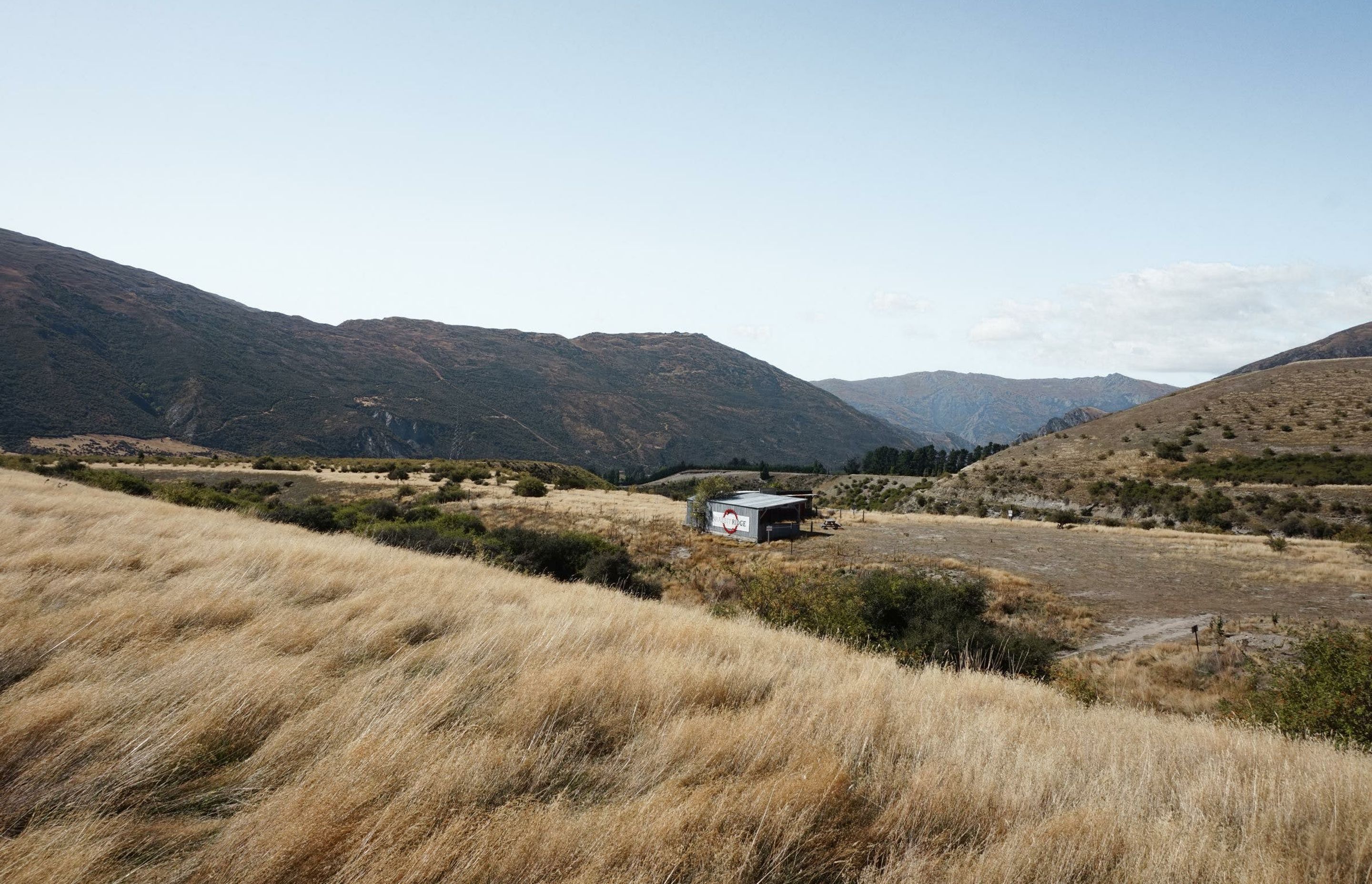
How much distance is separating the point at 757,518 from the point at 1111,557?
1761 centimetres

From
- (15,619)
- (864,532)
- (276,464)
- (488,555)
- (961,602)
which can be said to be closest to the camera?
(15,619)

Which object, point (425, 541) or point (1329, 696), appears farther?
point (425, 541)

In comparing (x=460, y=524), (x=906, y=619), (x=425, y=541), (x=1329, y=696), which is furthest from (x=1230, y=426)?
(x=425, y=541)

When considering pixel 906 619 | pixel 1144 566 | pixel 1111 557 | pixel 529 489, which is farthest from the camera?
pixel 529 489

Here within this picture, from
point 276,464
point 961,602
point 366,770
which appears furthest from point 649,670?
point 276,464

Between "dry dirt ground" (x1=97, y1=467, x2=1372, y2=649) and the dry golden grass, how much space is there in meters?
15.4

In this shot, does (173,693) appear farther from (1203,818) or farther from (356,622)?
(1203,818)

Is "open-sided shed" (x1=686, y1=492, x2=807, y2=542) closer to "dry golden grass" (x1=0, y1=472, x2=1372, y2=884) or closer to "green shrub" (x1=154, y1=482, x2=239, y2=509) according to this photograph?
"green shrub" (x1=154, y1=482, x2=239, y2=509)

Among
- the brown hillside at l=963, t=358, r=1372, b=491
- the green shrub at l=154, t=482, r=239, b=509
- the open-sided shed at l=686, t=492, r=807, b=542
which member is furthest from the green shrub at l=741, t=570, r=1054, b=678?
the brown hillside at l=963, t=358, r=1372, b=491

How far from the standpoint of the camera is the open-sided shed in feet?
119

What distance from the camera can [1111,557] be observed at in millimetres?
29234

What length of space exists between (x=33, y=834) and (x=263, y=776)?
83 centimetres

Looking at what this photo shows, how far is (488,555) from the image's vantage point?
63.5 feet

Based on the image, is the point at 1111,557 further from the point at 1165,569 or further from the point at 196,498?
the point at 196,498
